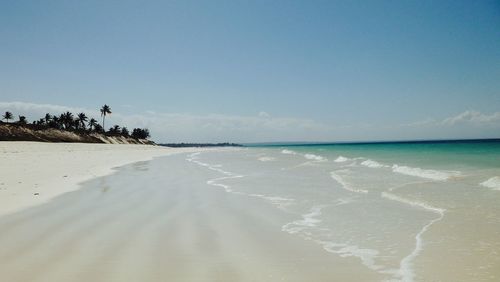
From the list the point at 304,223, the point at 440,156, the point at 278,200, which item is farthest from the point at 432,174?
the point at 440,156

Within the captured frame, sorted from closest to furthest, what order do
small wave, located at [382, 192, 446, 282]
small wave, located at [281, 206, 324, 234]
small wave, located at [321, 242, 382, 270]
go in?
small wave, located at [382, 192, 446, 282], small wave, located at [321, 242, 382, 270], small wave, located at [281, 206, 324, 234]

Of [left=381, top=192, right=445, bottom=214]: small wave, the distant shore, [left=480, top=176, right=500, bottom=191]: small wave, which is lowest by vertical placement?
[left=381, top=192, right=445, bottom=214]: small wave

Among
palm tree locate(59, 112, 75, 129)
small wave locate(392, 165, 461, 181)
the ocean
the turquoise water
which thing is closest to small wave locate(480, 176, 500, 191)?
the ocean

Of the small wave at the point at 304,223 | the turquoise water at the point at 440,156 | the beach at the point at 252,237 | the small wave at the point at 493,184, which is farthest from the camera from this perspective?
the turquoise water at the point at 440,156

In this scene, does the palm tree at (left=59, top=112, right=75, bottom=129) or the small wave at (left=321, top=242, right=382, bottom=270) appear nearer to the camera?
the small wave at (left=321, top=242, right=382, bottom=270)

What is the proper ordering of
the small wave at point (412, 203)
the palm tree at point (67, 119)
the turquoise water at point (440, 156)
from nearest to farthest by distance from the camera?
Result: the small wave at point (412, 203), the turquoise water at point (440, 156), the palm tree at point (67, 119)

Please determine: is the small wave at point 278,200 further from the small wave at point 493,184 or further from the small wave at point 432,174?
the small wave at point 432,174

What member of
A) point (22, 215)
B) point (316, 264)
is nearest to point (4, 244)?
point (22, 215)

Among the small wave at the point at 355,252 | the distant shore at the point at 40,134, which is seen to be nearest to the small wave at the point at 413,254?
the small wave at the point at 355,252

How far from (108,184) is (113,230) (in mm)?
8836

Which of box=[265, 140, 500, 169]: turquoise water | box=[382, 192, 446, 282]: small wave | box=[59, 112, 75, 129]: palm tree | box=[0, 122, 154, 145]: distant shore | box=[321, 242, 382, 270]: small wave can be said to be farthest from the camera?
box=[59, 112, 75, 129]: palm tree

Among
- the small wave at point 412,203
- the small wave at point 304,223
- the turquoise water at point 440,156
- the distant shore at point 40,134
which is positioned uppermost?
the distant shore at point 40,134

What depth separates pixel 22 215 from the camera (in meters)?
9.06

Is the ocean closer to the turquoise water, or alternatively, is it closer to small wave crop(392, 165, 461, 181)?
small wave crop(392, 165, 461, 181)
